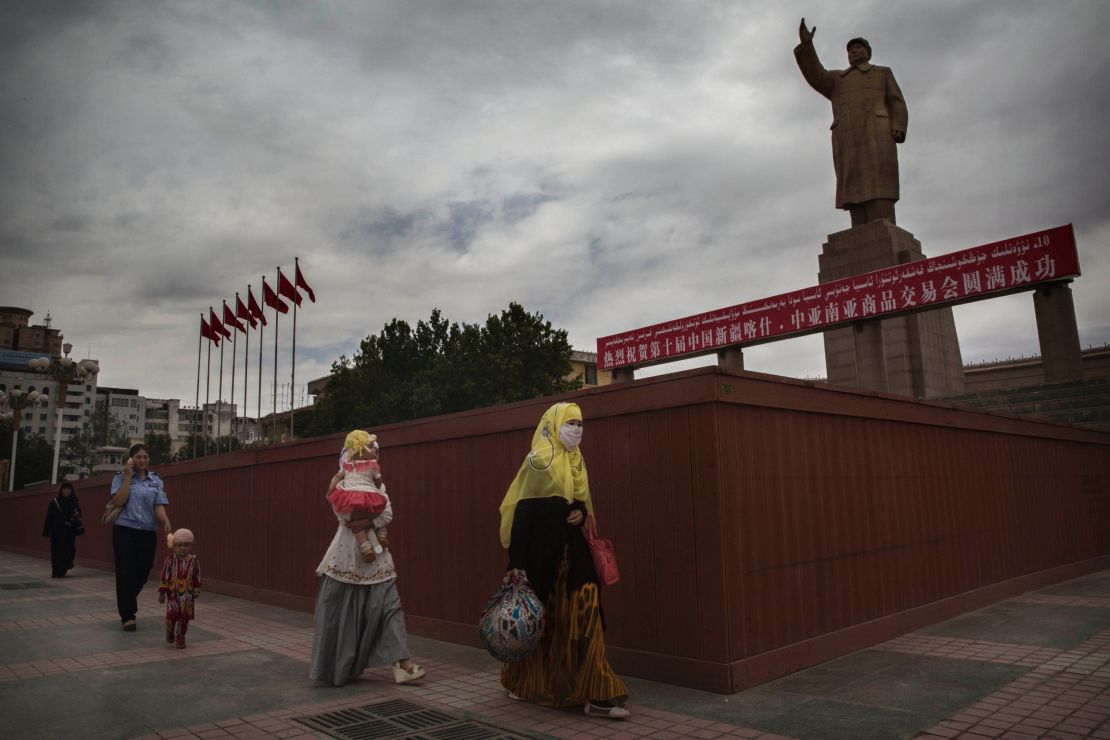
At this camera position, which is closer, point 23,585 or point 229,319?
point 23,585

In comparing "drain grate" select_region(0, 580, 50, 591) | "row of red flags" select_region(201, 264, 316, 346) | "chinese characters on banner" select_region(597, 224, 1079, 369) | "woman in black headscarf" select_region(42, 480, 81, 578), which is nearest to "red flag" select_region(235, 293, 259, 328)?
"row of red flags" select_region(201, 264, 316, 346)

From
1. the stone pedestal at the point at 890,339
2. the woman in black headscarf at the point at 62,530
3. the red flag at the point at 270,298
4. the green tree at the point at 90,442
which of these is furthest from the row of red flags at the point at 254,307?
the green tree at the point at 90,442

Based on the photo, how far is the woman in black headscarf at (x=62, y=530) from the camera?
532 inches

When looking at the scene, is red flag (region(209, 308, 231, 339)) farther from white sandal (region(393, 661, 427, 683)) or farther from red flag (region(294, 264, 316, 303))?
white sandal (region(393, 661, 427, 683))

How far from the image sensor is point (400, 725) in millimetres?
4441

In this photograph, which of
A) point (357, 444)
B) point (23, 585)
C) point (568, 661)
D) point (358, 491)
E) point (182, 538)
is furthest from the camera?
point (23, 585)

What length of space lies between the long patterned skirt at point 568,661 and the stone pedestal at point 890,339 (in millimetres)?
18660

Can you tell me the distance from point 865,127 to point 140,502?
22.3m

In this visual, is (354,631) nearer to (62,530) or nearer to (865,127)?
(62,530)

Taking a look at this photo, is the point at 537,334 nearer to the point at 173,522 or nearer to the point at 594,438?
the point at 173,522

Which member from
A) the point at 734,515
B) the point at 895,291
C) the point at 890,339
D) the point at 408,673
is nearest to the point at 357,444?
the point at 408,673

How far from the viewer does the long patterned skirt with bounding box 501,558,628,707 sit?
455 cm

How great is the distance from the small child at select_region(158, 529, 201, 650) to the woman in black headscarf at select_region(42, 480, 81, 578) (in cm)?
828

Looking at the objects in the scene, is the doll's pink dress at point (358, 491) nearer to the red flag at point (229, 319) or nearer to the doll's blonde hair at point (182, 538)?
the doll's blonde hair at point (182, 538)
